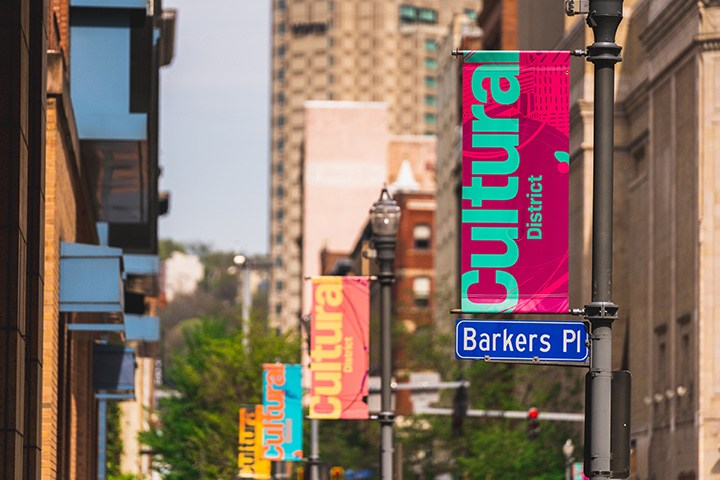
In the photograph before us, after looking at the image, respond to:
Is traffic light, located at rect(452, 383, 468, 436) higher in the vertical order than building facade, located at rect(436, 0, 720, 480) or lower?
lower

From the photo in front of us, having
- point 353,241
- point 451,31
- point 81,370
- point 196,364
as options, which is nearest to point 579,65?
point 196,364

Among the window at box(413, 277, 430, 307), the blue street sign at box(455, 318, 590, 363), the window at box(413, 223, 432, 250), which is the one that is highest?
the window at box(413, 223, 432, 250)

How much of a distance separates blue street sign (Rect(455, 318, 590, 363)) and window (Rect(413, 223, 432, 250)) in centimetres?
12544

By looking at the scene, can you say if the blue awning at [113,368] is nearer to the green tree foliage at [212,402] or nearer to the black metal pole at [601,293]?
the black metal pole at [601,293]

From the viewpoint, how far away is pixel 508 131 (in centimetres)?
1784

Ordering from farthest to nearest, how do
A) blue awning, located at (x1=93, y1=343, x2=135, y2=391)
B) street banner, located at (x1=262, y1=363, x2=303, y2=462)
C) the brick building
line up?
1. street banner, located at (x1=262, y1=363, x2=303, y2=462)
2. blue awning, located at (x1=93, y1=343, x2=135, y2=391)
3. the brick building

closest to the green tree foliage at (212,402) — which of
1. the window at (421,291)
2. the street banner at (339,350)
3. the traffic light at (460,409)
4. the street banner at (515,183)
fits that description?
the traffic light at (460,409)

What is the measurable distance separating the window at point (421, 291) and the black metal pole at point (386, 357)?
10803cm

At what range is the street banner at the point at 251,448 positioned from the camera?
2053 inches

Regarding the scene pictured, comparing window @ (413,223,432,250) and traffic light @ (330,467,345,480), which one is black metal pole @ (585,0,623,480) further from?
window @ (413,223,432,250)

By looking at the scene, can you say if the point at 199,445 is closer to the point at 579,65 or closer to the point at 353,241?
the point at 579,65

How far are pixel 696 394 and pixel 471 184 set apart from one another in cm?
4262

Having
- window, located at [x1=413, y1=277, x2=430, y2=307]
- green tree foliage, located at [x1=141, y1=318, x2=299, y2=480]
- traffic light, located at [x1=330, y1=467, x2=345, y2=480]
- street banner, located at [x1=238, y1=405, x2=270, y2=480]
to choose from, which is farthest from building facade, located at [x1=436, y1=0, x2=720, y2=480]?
window, located at [x1=413, y1=277, x2=430, y2=307]

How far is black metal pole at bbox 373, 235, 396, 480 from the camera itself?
30.7 m
